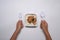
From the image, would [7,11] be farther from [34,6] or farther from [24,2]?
[34,6]

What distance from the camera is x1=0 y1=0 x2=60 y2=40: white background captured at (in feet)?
5.01

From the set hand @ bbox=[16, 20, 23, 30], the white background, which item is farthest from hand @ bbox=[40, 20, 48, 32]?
hand @ bbox=[16, 20, 23, 30]

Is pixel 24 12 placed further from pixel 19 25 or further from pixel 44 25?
pixel 44 25

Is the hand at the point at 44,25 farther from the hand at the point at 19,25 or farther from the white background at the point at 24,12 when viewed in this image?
the hand at the point at 19,25

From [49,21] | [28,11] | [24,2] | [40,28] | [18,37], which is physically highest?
[24,2]

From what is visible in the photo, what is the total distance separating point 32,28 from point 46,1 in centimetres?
49

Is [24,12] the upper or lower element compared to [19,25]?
upper

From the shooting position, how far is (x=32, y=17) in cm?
151

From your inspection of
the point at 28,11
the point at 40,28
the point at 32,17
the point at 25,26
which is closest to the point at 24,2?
the point at 28,11

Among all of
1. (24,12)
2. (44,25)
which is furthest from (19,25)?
(44,25)

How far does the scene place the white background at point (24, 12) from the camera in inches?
60.1

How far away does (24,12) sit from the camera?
153cm

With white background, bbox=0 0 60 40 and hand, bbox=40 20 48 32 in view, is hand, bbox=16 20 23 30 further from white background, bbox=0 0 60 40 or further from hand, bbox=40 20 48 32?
hand, bbox=40 20 48 32

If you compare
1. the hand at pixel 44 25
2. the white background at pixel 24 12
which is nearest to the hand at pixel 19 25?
the white background at pixel 24 12
